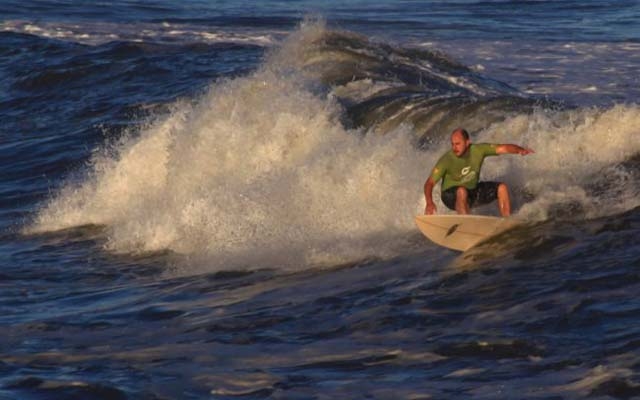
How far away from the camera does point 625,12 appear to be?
38.2 metres

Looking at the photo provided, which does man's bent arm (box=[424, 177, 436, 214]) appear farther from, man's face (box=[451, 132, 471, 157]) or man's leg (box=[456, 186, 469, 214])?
man's face (box=[451, 132, 471, 157])

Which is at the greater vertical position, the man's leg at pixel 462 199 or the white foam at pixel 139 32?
the man's leg at pixel 462 199

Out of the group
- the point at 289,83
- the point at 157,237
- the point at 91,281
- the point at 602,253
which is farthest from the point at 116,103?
the point at 602,253

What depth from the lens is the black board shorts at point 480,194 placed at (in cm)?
1368

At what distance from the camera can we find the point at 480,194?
13.7 metres

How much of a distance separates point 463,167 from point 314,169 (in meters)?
2.95

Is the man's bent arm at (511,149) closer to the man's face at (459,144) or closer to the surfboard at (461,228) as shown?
the man's face at (459,144)

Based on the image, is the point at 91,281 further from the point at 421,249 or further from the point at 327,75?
the point at 327,75

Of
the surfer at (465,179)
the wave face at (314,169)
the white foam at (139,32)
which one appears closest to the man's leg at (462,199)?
the surfer at (465,179)

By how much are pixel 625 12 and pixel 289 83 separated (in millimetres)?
19995

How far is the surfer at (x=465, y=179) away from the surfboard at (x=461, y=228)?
32 cm

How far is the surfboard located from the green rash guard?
611mm

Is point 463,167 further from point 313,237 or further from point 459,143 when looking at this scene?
point 313,237

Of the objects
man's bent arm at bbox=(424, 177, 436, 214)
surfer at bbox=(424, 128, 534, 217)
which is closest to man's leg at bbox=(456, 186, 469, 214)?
surfer at bbox=(424, 128, 534, 217)
